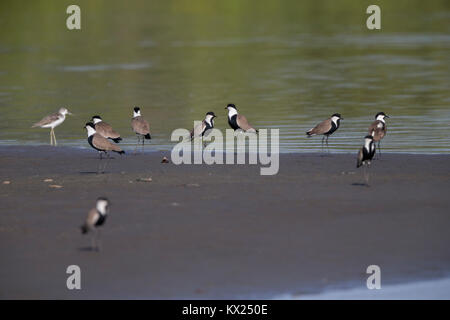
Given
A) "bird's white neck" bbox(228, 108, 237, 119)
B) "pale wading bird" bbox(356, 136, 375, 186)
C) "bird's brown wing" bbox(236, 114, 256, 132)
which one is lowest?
"pale wading bird" bbox(356, 136, 375, 186)

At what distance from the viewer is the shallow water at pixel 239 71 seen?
2408 cm

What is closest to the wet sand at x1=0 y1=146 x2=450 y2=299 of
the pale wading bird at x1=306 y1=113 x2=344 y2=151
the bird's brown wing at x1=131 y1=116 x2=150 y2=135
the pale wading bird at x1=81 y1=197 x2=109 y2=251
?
the pale wading bird at x1=81 y1=197 x2=109 y2=251

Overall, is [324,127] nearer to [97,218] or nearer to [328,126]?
[328,126]

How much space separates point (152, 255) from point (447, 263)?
3.52 m

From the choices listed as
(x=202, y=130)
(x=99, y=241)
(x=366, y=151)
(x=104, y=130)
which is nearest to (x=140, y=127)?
(x=104, y=130)

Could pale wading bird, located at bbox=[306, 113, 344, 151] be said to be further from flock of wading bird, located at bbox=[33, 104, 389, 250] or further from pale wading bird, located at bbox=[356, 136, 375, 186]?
pale wading bird, located at bbox=[356, 136, 375, 186]

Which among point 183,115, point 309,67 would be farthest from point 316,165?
point 309,67

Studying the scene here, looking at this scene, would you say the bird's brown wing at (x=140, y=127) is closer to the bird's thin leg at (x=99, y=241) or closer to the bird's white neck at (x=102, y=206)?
the bird's thin leg at (x=99, y=241)

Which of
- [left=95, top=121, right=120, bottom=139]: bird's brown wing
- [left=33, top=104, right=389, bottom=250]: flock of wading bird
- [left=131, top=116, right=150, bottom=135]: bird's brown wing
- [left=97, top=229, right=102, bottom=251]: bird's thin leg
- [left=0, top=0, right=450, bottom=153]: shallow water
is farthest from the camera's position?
[left=0, top=0, right=450, bottom=153]: shallow water

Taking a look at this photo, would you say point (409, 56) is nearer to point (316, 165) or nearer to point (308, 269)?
point (316, 165)

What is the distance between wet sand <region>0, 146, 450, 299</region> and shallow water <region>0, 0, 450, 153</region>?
4059mm

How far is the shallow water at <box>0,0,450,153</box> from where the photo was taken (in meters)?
24.1

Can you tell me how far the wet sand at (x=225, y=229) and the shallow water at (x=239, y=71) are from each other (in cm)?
406

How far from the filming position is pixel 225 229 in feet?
41.0
